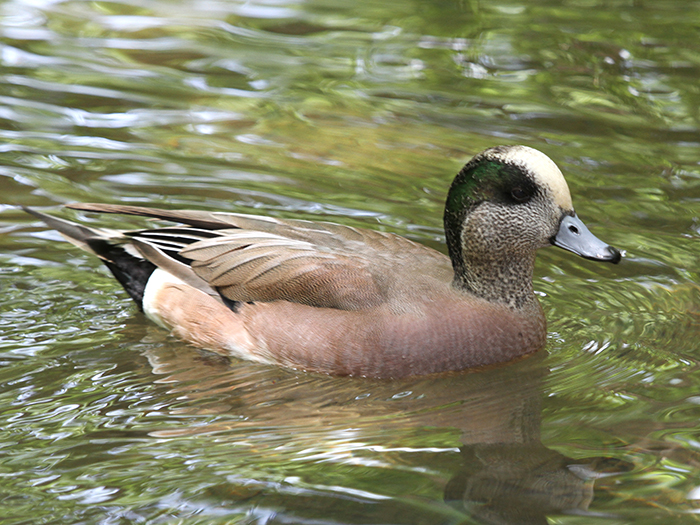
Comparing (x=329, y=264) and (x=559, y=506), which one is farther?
(x=329, y=264)

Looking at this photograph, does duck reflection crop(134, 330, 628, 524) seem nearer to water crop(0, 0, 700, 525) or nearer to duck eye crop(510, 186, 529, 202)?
water crop(0, 0, 700, 525)

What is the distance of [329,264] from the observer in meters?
4.88

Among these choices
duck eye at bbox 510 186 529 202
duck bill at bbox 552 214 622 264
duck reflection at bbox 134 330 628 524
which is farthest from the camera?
duck eye at bbox 510 186 529 202

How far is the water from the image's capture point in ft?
12.5

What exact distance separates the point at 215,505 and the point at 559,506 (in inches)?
49.8

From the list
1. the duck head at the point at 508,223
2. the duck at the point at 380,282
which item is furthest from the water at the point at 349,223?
the duck head at the point at 508,223

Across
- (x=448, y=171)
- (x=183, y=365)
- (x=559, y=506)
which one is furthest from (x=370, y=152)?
(x=559, y=506)

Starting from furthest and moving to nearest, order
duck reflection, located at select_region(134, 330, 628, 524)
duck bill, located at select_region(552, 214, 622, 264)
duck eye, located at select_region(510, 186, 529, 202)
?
duck eye, located at select_region(510, 186, 529, 202), duck bill, located at select_region(552, 214, 622, 264), duck reflection, located at select_region(134, 330, 628, 524)

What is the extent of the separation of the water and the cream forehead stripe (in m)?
0.86

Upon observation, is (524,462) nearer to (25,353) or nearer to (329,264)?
(329,264)

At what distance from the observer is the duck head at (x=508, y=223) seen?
4.73 meters

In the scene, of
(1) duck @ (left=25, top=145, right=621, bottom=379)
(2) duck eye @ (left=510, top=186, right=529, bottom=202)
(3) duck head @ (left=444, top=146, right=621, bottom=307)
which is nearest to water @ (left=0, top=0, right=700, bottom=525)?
(1) duck @ (left=25, top=145, right=621, bottom=379)

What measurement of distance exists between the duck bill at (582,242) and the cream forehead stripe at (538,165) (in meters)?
0.12

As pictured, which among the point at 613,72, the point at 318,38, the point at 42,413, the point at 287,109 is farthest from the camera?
the point at 318,38
